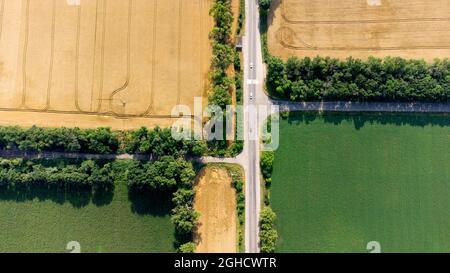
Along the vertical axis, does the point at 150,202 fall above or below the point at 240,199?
below

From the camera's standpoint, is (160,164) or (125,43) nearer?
(160,164)

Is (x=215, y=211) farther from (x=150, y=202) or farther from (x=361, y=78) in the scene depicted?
(x=361, y=78)

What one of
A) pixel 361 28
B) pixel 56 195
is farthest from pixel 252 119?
pixel 56 195

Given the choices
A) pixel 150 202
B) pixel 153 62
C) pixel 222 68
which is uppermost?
pixel 153 62

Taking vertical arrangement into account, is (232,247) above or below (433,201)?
below

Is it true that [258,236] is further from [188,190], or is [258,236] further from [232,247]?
[188,190]

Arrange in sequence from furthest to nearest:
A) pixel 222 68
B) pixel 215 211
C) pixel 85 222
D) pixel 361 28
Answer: pixel 361 28 < pixel 222 68 < pixel 215 211 < pixel 85 222

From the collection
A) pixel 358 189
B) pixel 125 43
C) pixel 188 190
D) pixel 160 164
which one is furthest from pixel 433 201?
pixel 125 43
